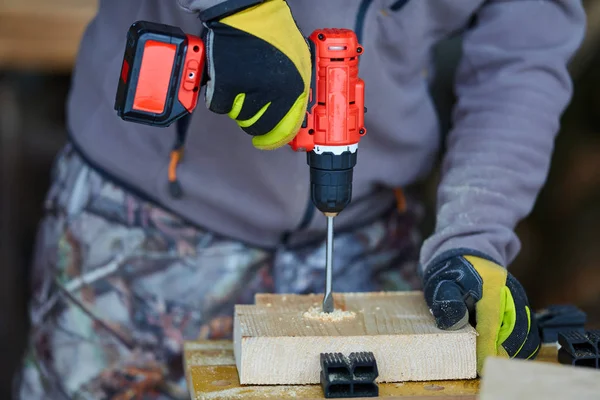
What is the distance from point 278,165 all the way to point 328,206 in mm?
286

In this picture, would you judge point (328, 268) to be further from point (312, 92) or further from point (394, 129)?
point (394, 129)

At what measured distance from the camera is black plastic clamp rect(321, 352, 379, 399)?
1151 mm

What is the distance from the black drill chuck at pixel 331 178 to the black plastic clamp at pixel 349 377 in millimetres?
205

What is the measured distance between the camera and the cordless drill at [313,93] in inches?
42.6

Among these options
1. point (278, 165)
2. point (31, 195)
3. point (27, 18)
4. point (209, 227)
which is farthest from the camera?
point (31, 195)

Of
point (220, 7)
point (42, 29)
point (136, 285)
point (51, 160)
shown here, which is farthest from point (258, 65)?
point (51, 160)

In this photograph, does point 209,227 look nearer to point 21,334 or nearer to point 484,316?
point 484,316

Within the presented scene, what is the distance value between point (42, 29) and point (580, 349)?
1692 mm

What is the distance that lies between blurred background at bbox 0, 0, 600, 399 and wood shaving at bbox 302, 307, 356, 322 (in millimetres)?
1245

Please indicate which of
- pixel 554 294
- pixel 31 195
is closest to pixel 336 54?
pixel 554 294

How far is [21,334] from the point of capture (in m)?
2.99

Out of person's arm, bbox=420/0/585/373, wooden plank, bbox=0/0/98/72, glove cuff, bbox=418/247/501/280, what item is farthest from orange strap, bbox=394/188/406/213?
wooden plank, bbox=0/0/98/72

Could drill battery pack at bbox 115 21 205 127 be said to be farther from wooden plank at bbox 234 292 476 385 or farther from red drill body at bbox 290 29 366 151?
wooden plank at bbox 234 292 476 385

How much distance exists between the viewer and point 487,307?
1.23 m
